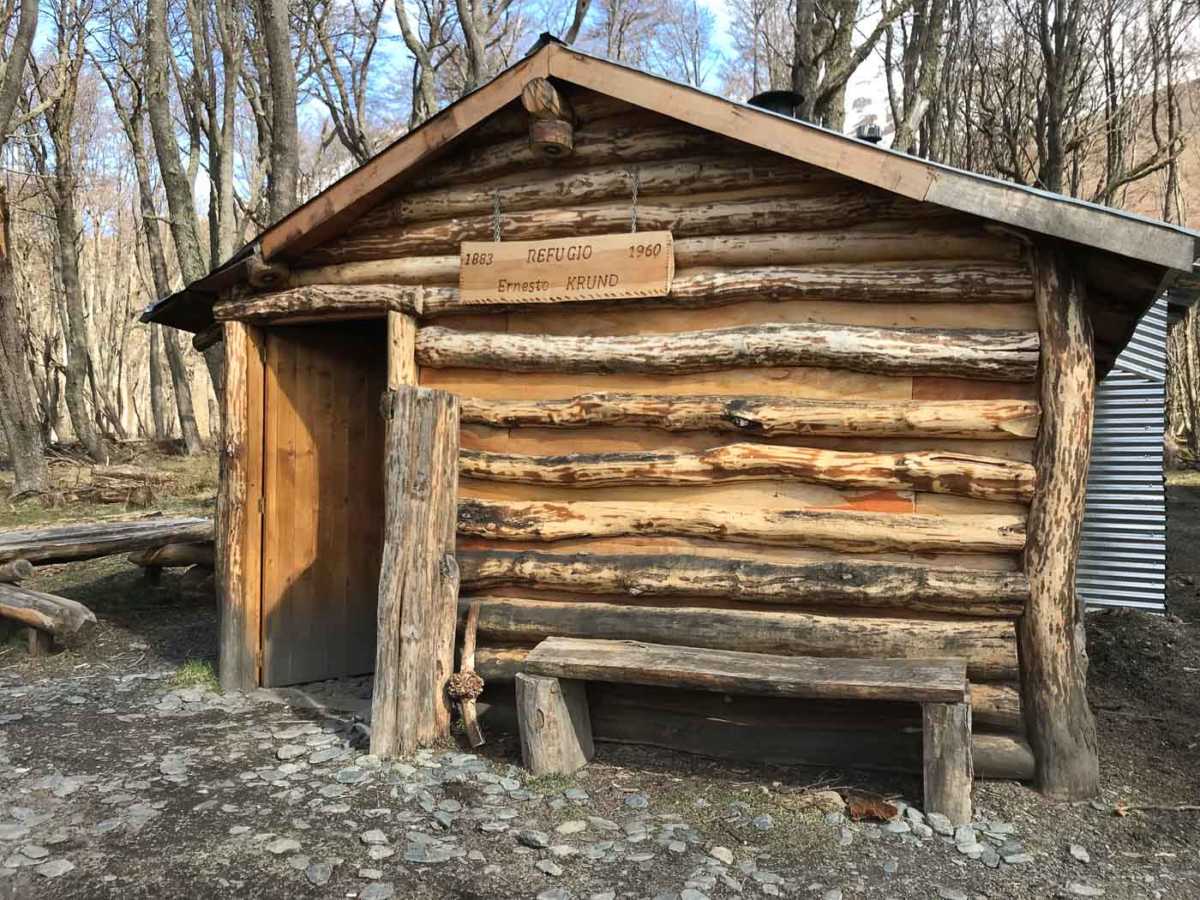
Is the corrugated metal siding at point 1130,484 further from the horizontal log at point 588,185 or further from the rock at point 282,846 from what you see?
the rock at point 282,846

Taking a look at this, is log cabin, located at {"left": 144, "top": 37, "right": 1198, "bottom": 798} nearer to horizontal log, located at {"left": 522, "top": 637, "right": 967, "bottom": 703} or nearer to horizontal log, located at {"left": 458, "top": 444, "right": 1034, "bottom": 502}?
horizontal log, located at {"left": 458, "top": 444, "right": 1034, "bottom": 502}

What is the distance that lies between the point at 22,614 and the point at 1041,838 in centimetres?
722

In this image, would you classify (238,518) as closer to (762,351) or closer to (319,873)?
(319,873)

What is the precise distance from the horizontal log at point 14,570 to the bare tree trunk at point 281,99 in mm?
4766

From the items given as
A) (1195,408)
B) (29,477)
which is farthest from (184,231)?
(1195,408)

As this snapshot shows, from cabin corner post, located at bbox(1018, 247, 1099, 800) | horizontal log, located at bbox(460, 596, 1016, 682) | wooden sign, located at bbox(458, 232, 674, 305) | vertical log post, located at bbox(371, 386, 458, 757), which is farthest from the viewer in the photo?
wooden sign, located at bbox(458, 232, 674, 305)

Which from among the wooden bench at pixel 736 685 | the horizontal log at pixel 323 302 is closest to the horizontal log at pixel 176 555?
the horizontal log at pixel 323 302

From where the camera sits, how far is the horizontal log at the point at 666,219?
5.27 meters

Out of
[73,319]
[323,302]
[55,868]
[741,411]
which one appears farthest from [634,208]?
[73,319]

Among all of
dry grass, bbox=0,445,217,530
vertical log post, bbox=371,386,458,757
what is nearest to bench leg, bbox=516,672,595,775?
vertical log post, bbox=371,386,458,757

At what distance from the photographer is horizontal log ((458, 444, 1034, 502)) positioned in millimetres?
4988

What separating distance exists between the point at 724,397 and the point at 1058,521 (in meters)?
1.81

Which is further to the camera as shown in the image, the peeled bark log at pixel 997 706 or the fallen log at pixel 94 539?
the fallen log at pixel 94 539

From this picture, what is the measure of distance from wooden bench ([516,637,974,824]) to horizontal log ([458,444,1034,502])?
0.91 meters
